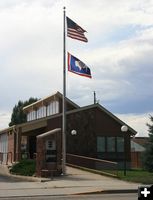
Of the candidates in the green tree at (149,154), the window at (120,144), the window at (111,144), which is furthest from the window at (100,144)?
the green tree at (149,154)

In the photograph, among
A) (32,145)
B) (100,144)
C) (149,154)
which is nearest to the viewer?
(149,154)

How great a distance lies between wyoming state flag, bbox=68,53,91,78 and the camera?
26.8 metres

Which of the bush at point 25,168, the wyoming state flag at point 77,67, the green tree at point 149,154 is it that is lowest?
the bush at point 25,168

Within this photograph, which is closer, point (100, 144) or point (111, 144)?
point (100, 144)

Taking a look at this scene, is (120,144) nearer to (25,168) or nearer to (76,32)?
(25,168)

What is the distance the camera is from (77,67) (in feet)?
88.4

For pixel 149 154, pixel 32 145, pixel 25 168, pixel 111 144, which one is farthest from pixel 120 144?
pixel 25 168

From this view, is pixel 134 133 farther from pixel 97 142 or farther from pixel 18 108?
pixel 18 108

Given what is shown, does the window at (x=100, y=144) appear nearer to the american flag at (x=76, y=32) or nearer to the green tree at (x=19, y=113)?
the american flag at (x=76, y=32)

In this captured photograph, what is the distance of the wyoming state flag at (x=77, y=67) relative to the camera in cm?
2681

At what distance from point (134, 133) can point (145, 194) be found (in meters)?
39.7

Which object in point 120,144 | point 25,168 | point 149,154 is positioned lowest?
point 25,168

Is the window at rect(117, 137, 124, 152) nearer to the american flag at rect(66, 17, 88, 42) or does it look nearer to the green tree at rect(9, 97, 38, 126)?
the american flag at rect(66, 17, 88, 42)

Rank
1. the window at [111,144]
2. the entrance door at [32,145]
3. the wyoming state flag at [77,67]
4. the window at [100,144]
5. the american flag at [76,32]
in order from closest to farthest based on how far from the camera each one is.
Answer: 1. the american flag at [76,32]
2. the wyoming state flag at [77,67]
3. the window at [100,144]
4. the window at [111,144]
5. the entrance door at [32,145]
